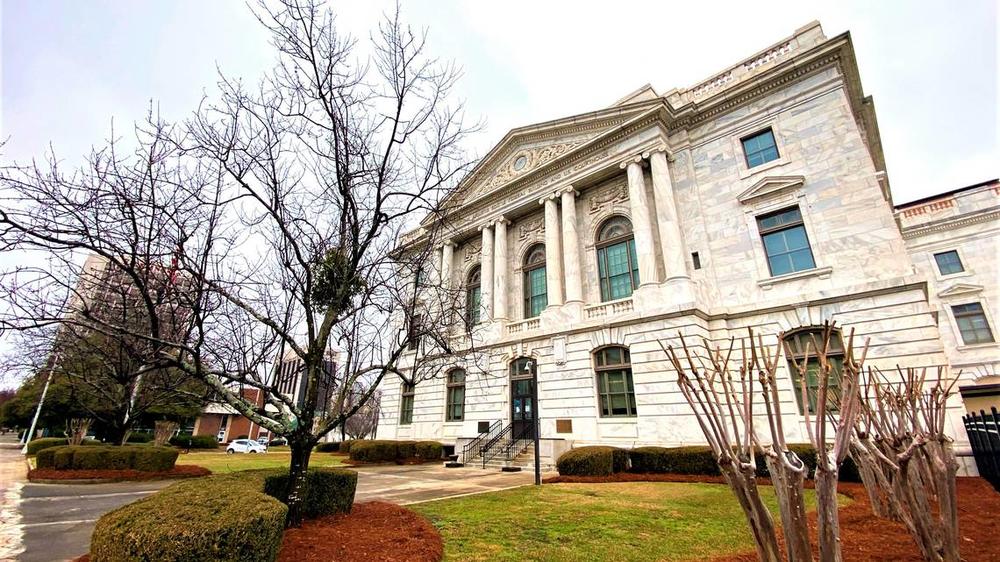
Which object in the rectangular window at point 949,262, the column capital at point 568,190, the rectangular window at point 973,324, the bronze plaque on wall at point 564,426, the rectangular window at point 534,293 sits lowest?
the bronze plaque on wall at point 564,426

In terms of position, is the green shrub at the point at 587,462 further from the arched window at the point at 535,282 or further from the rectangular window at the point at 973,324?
the rectangular window at the point at 973,324

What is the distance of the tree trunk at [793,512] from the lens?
3.45 metres

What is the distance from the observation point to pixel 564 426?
18.7 meters

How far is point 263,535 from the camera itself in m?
4.16

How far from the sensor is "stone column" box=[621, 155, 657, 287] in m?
18.5

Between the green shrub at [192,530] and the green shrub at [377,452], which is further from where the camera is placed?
the green shrub at [377,452]

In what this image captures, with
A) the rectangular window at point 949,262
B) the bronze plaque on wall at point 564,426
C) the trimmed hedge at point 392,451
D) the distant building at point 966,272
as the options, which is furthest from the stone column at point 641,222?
the rectangular window at point 949,262

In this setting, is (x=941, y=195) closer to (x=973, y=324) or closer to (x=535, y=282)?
(x=973, y=324)

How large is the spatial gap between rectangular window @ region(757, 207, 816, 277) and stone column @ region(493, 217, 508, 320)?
1292 centimetres

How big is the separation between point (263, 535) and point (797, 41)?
83.0 feet

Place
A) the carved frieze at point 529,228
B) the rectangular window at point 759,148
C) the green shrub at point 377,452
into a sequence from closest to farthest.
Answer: the rectangular window at point 759,148 < the green shrub at point 377,452 < the carved frieze at point 529,228

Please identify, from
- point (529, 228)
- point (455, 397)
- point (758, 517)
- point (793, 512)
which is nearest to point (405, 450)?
point (455, 397)

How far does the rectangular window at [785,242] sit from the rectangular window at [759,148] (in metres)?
2.77

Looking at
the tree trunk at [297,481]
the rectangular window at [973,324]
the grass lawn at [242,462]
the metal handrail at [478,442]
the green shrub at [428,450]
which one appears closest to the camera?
the tree trunk at [297,481]
